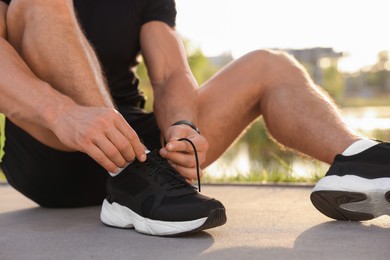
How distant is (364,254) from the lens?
4.43ft

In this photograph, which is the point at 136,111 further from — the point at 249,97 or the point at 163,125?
the point at 249,97

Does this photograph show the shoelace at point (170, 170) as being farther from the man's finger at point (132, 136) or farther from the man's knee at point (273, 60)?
the man's knee at point (273, 60)

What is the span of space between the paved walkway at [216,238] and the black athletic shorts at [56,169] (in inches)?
Answer: 2.1

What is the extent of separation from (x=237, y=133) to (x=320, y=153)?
16.7 inches

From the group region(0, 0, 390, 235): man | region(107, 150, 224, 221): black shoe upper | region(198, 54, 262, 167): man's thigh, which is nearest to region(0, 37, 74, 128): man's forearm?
region(0, 0, 390, 235): man

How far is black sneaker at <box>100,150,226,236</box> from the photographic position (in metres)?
1.50

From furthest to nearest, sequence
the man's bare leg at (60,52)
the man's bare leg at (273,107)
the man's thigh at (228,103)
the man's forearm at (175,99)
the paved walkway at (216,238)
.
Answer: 1. the man's thigh at (228,103)
2. the man's forearm at (175,99)
3. the man's bare leg at (273,107)
4. the man's bare leg at (60,52)
5. the paved walkway at (216,238)

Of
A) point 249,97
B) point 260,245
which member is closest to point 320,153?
point 249,97

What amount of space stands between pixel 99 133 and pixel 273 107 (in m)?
0.73

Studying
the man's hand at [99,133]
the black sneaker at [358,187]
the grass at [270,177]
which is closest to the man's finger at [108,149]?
the man's hand at [99,133]

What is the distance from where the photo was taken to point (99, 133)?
1443 millimetres

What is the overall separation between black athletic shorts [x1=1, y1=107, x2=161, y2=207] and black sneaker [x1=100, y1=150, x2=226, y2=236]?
10.1 inches

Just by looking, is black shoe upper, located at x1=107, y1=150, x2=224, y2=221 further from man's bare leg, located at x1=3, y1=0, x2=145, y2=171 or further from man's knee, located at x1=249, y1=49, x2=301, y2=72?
man's knee, located at x1=249, y1=49, x2=301, y2=72

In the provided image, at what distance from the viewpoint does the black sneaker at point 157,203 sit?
59.0 inches
